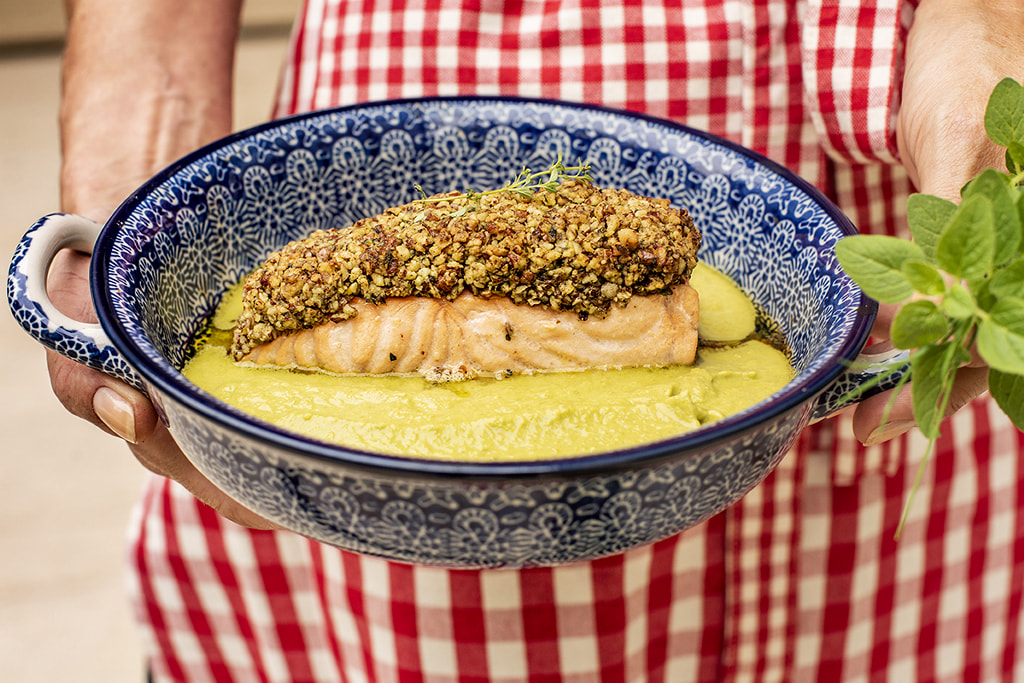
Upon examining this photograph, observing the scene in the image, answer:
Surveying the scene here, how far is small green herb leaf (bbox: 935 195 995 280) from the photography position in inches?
29.1

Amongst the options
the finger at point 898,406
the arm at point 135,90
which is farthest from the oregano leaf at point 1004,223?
the arm at point 135,90

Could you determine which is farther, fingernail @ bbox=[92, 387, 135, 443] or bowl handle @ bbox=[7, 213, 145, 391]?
fingernail @ bbox=[92, 387, 135, 443]

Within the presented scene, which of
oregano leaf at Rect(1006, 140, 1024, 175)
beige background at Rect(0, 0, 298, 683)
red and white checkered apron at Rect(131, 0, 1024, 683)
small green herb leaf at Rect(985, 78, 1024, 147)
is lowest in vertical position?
beige background at Rect(0, 0, 298, 683)

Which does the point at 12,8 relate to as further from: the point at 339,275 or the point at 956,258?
the point at 956,258

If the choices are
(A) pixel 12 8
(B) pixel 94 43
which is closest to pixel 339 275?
(B) pixel 94 43

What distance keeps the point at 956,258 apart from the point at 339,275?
802 mm

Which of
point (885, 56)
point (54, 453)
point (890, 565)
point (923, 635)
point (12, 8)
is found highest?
point (885, 56)

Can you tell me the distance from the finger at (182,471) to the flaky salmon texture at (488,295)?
17 centimetres

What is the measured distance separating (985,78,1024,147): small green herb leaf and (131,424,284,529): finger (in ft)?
3.47

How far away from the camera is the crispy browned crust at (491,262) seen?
123 centimetres

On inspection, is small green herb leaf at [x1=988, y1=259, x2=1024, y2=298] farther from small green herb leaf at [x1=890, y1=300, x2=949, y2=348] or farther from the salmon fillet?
the salmon fillet

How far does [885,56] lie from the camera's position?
1519 mm

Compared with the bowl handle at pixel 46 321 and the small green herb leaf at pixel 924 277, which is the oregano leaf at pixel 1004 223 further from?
the bowl handle at pixel 46 321

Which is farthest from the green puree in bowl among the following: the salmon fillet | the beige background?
the beige background
